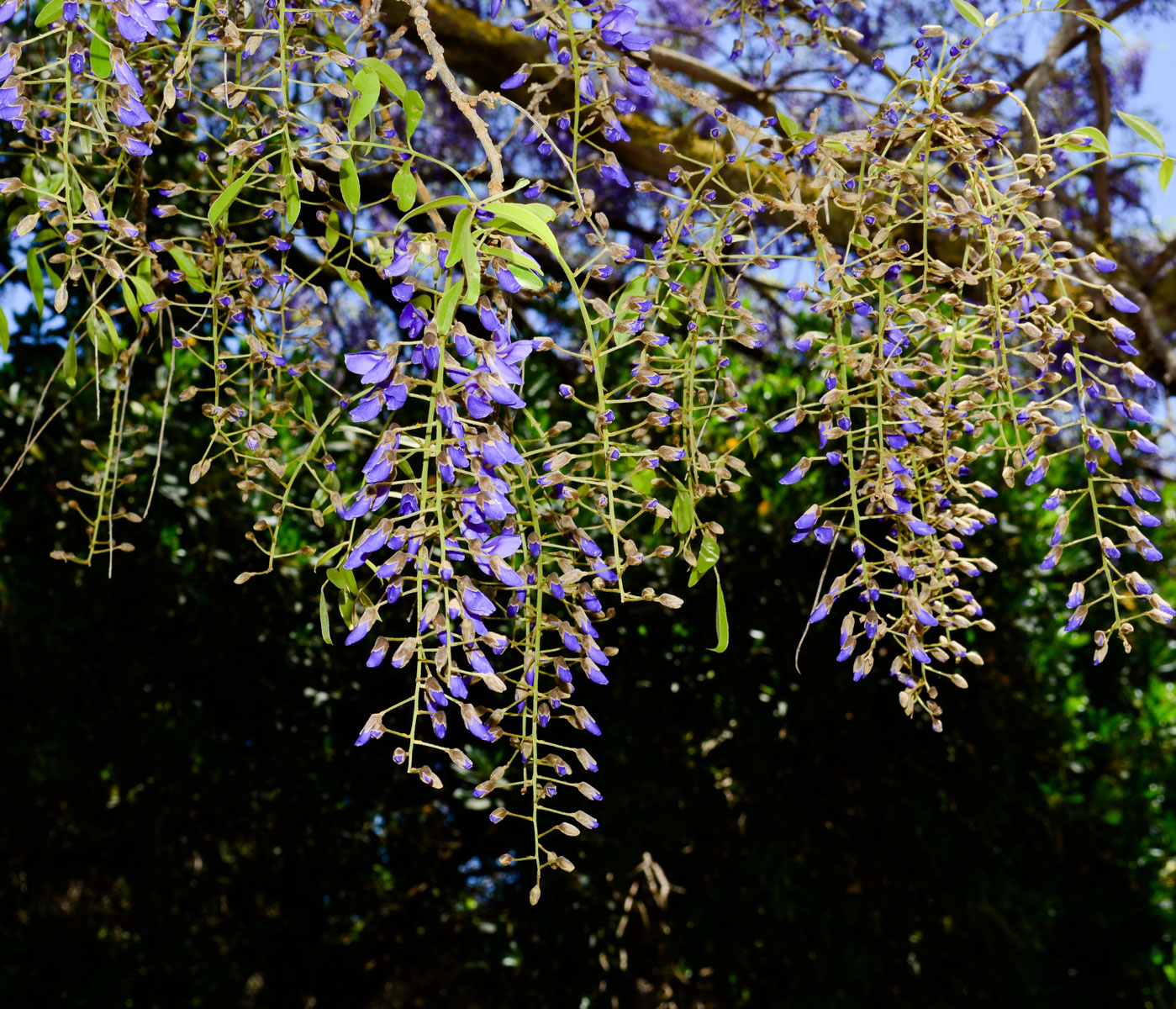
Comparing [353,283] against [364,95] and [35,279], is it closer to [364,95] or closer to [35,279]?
[364,95]

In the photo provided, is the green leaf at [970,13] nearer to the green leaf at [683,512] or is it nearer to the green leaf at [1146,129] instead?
the green leaf at [1146,129]

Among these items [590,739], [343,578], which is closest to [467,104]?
[343,578]

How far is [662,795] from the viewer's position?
2115mm

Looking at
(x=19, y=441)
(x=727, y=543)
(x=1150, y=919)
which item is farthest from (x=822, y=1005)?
(x=19, y=441)

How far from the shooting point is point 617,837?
2090 millimetres

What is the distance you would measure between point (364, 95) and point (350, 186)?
75mm

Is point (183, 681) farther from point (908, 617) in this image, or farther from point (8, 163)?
point (908, 617)

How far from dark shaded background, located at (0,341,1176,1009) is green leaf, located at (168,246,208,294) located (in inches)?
40.3

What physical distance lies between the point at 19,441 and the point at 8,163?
72cm

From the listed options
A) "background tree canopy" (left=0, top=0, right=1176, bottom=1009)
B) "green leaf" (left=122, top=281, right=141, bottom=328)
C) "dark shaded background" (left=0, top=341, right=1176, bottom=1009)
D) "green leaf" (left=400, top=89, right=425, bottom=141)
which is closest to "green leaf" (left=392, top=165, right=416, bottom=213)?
"green leaf" (left=400, top=89, right=425, bottom=141)

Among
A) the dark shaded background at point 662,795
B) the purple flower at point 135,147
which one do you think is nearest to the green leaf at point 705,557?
the purple flower at point 135,147

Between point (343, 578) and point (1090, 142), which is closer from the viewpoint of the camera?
point (343, 578)

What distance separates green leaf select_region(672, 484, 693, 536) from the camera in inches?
34.9

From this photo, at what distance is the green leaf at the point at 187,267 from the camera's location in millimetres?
1044
